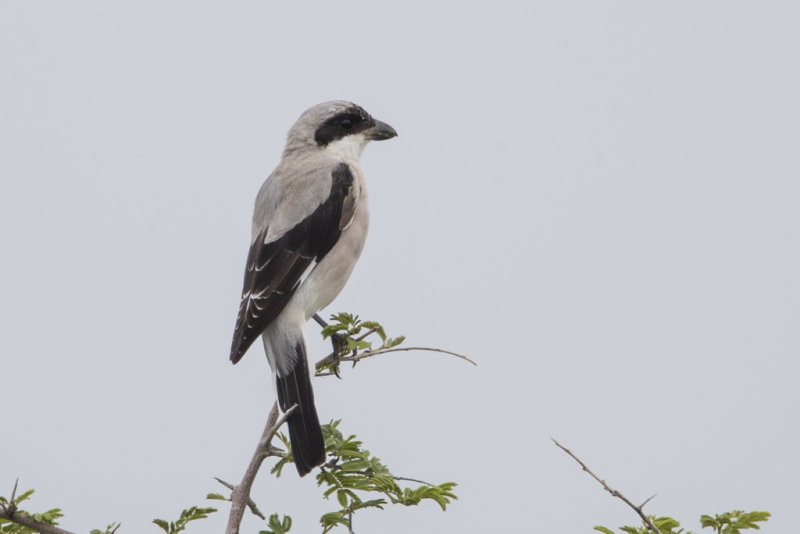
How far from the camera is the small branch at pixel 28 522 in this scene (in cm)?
223

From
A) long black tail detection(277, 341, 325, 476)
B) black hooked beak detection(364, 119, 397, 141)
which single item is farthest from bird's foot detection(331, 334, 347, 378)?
black hooked beak detection(364, 119, 397, 141)

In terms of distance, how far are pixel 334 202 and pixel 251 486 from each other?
1.97 m

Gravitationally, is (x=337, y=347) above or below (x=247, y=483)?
above

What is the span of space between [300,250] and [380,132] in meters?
1.22

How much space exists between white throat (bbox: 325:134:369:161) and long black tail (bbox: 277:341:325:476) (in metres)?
1.36

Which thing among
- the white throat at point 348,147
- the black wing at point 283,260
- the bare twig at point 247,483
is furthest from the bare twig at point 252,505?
the white throat at point 348,147

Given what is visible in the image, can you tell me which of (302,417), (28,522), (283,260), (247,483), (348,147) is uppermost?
(348,147)

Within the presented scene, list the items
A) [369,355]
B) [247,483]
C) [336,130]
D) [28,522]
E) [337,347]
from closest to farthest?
[28,522] < [247,483] < [369,355] < [337,347] < [336,130]

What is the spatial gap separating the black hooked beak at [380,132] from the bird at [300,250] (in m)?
0.17

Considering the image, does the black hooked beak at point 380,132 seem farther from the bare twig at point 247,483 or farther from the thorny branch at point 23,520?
the thorny branch at point 23,520

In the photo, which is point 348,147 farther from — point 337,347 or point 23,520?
point 23,520

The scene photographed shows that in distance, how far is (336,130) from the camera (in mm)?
4914

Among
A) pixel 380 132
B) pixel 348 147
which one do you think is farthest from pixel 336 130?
pixel 380 132

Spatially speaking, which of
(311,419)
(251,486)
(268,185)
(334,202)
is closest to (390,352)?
(311,419)
